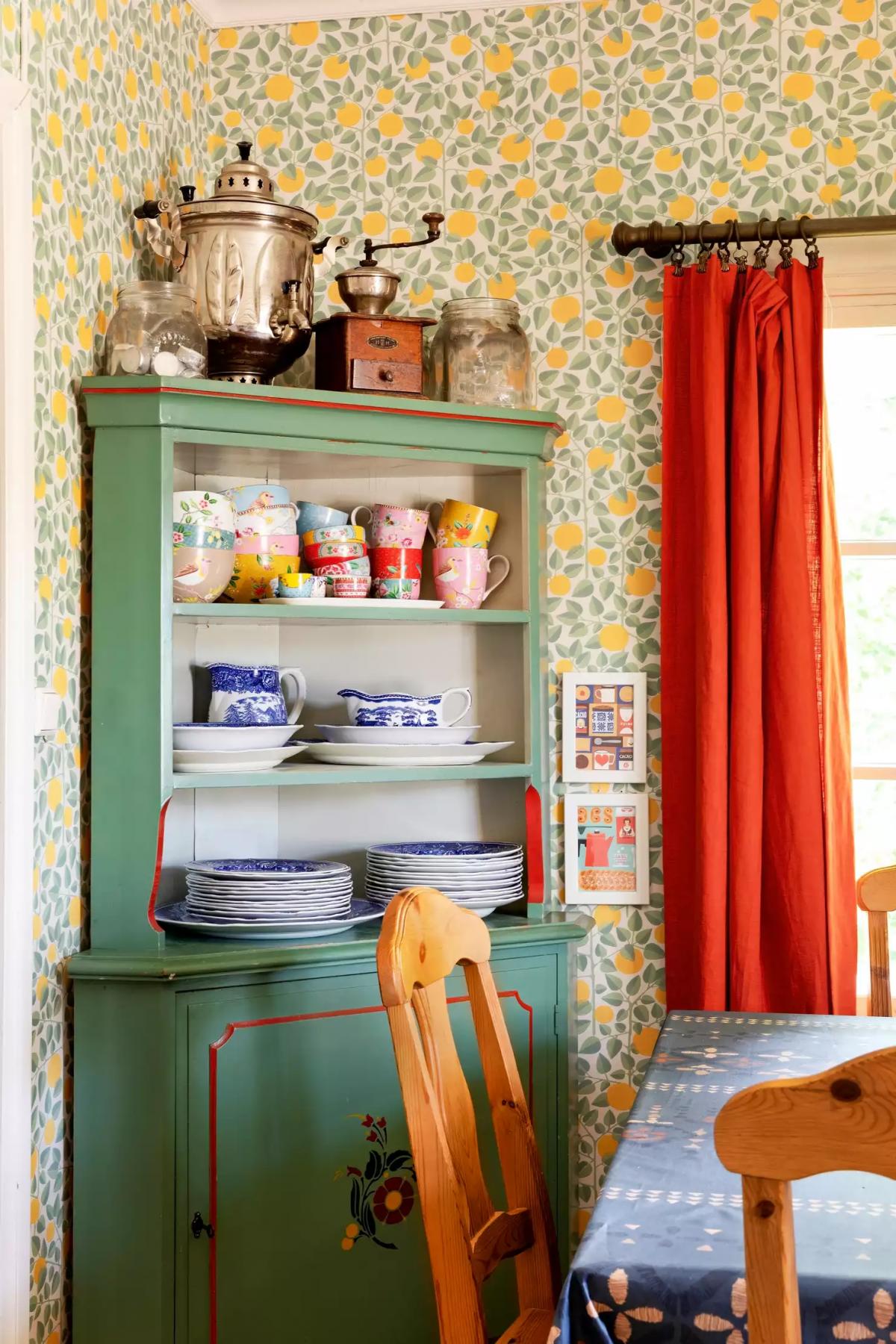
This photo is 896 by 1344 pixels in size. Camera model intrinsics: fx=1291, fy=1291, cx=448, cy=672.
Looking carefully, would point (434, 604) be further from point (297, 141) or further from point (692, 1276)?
point (692, 1276)

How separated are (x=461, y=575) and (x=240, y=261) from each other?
0.70 metres

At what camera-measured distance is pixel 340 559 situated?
94.8 inches

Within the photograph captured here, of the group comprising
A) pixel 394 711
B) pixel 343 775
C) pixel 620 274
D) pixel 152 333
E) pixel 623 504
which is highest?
pixel 620 274

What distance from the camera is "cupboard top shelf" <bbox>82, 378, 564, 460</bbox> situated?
84.5 inches

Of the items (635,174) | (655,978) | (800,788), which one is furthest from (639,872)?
(635,174)

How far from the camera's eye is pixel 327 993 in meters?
2.19

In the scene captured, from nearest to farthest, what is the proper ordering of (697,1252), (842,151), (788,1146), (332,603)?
(788,1146) → (697,1252) → (332,603) → (842,151)

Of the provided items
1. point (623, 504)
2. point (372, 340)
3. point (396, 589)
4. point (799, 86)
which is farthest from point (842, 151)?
point (396, 589)

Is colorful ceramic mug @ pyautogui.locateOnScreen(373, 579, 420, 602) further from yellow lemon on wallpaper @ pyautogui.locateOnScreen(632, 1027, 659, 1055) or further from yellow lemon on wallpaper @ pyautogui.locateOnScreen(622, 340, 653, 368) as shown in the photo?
yellow lemon on wallpaper @ pyautogui.locateOnScreen(632, 1027, 659, 1055)

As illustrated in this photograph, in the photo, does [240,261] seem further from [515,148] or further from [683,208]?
[683,208]

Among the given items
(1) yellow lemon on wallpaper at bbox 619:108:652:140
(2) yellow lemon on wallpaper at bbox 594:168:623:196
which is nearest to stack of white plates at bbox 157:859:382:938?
(2) yellow lemon on wallpaper at bbox 594:168:623:196

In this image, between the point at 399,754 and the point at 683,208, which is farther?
the point at 683,208

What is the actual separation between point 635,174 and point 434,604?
104 centimetres

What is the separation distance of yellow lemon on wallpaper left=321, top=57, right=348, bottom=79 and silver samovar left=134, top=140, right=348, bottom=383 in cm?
56
